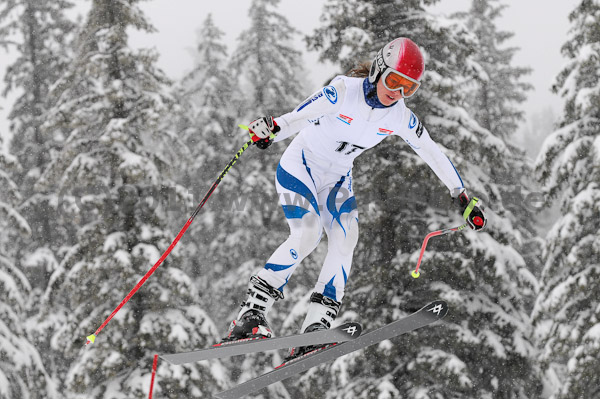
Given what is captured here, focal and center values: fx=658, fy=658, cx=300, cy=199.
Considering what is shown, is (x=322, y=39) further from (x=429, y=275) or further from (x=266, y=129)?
(x=266, y=129)

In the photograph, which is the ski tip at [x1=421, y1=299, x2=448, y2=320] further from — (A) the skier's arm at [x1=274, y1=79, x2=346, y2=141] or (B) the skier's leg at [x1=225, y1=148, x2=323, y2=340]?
(A) the skier's arm at [x1=274, y1=79, x2=346, y2=141]

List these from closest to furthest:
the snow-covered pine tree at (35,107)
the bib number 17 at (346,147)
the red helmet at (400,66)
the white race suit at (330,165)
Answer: the red helmet at (400,66), the white race suit at (330,165), the bib number 17 at (346,147), the snow-covered pine tree at (35,107)

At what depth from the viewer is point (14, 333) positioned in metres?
13.1

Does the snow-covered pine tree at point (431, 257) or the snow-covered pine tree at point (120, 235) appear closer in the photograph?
the snow-covered pine tree at point (431, 257)

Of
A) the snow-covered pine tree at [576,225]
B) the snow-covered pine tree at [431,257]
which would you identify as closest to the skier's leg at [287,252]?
the snow-covered pine tree at [431,257]

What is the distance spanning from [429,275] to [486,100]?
10776 mm

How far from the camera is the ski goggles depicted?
5.09 metres

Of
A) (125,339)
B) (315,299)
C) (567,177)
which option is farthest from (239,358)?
(315,299)

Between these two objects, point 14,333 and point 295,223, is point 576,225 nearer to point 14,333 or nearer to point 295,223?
point 295,223

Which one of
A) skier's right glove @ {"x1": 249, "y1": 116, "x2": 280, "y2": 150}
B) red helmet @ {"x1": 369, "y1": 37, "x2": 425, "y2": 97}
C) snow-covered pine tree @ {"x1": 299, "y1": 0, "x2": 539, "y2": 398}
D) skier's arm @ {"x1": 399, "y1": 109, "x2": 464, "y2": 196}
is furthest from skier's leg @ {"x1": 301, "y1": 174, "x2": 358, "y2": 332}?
snow-covered pine tree @ {"x1": 299, "y1": 0, "x2": 539, "y2": 398}

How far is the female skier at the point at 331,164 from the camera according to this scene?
5.16m

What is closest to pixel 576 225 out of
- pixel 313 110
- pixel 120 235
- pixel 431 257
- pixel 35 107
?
pixel 431 257

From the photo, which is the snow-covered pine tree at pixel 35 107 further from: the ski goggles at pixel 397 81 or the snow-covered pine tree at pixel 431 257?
the ski goggles at pixel 397 81

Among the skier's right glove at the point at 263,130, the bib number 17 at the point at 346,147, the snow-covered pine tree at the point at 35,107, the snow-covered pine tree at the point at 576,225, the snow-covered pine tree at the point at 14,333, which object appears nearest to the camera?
the skier's right glove at the point at 263,130
